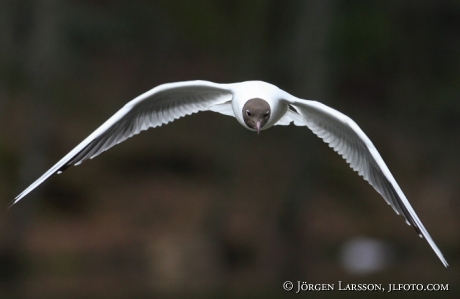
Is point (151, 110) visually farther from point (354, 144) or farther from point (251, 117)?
point (354, 144)

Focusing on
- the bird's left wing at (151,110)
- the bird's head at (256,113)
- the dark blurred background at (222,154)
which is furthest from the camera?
the dark blurred background at (222,154)

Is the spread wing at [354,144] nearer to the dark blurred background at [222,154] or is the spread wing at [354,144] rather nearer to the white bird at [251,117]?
the white bird at [251,117]

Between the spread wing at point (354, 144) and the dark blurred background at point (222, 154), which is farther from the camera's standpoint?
the dark blurred background at point (222, 154)

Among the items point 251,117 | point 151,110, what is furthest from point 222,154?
point 251,117

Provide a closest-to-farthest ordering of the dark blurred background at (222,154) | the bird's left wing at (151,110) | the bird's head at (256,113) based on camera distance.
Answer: the bird's head at (256,113), the bird's left wing at (151,110), the dark blurred background at (222,154)

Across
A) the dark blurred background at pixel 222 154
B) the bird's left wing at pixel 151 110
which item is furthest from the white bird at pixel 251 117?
the dark blurred background at pixel 222 154

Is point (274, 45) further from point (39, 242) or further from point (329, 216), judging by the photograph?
point (39, 242)

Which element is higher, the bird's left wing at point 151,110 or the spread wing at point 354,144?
the bird's left wing at point 151,110
